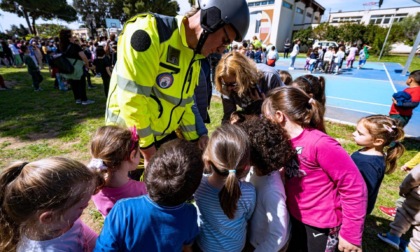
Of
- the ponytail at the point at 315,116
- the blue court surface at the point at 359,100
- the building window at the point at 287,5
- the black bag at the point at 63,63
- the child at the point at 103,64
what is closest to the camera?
the ponytail at the point at 315,116

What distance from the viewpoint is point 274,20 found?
4122cm

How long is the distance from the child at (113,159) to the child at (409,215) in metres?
2.68

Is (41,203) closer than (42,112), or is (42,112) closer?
(41,203)

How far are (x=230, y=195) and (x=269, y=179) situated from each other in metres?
0.38

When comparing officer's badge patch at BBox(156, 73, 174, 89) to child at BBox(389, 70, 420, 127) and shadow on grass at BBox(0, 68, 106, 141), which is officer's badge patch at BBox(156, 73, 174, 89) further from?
child at BBox(389, 70, 420, 127)

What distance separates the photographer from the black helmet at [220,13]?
1498 mm

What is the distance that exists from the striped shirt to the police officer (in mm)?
495

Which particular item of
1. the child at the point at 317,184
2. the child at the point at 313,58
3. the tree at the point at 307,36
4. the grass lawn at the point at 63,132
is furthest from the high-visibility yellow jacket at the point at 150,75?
the tree at the point at 307,36

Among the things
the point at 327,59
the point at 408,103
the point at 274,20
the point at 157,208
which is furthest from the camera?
the point at 274,20

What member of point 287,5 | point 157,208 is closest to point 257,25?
point 287,5

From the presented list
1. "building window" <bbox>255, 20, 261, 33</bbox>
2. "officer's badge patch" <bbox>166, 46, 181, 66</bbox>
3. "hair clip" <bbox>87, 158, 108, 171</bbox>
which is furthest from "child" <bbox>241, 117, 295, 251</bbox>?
"building window" <bbox>255, 20, 261, 33</bbox>

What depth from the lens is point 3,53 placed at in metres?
15.4

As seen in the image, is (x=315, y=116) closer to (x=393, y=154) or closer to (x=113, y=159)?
(x=393, y=154)

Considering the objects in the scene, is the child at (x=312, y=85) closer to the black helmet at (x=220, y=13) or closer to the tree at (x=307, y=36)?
the black helmet at (x=220, y=13)
